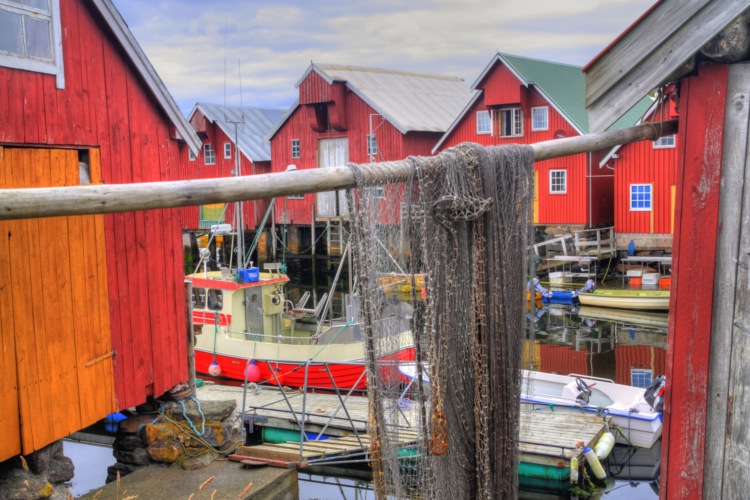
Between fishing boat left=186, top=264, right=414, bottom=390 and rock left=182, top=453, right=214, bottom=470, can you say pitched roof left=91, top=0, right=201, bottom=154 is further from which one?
fishing boat left=186, top=264, right=414, bottom=390

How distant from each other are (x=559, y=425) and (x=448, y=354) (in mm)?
9010

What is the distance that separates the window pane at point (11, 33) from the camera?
640cm

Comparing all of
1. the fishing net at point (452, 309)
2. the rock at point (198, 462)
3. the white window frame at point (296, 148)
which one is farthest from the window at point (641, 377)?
the white window frame at point (296, 148)

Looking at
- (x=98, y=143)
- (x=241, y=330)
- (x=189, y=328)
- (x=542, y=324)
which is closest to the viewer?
(x=98, y=143)

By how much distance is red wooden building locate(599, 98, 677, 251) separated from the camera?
27.6 meters

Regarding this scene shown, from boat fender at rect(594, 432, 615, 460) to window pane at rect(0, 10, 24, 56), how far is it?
31.0 feet

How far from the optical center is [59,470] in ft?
22.5

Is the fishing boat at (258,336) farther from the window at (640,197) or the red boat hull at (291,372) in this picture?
the window at (640,197)

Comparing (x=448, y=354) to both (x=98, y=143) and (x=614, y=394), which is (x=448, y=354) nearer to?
(x=98, y=143)

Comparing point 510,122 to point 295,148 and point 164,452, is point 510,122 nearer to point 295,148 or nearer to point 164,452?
point 295,148

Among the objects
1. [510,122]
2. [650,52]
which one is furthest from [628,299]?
[650,52]

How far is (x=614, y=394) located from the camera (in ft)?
46.1

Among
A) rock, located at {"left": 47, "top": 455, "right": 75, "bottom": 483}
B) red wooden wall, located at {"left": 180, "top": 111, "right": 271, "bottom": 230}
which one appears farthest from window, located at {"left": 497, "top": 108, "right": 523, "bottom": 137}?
rock, located at {"left": 47, "top": 455, "right": 75, "bottom": 483}

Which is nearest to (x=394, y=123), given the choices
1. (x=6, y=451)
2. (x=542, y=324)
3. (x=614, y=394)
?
(x=542, y=324)
